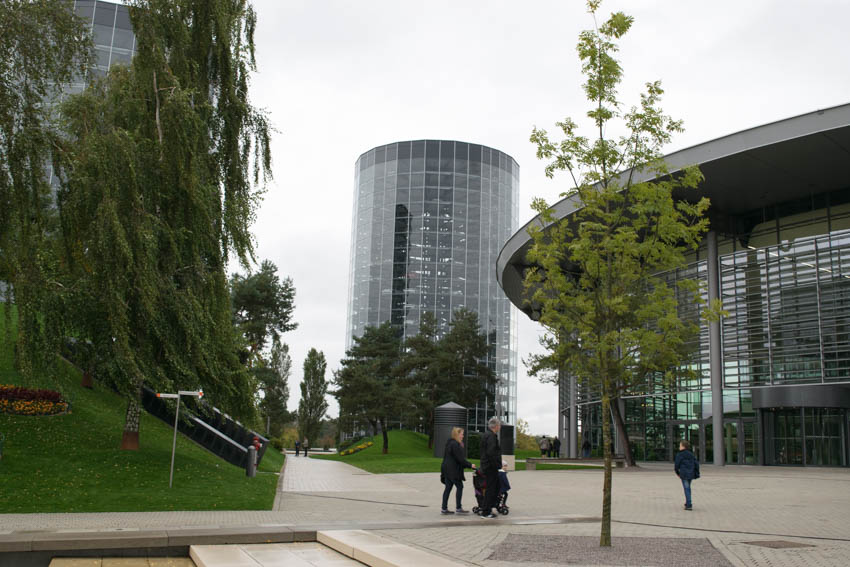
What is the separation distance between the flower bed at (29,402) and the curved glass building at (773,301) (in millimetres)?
17844

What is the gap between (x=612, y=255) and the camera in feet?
32.8

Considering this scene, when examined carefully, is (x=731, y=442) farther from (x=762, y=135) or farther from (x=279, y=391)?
(x=279, y=391)

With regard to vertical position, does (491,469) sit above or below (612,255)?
below

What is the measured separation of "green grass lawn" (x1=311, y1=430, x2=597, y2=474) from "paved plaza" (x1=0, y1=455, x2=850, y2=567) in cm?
1088

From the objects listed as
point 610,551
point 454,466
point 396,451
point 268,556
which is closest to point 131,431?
point 454,466

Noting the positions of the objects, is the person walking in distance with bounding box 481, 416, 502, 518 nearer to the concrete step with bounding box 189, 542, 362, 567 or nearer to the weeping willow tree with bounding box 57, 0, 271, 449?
the concrete step with bounding box 189, 542, 362, 567

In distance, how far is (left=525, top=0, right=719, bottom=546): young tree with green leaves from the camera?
9531 millimetres

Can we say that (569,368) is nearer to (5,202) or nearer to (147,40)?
(5,202)

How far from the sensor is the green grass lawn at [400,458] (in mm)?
30125

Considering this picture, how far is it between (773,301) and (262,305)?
30537mm

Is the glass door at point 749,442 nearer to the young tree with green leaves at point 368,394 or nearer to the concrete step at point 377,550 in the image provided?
the young tree with green leaves at point 368,394

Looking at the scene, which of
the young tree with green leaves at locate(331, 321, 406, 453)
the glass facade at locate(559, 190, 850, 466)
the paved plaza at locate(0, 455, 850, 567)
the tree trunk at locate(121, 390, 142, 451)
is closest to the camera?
the paved plaza at locate(0, 455, 850, 567)

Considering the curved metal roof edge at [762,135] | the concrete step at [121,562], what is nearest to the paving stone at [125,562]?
the concrete step at [121,562]

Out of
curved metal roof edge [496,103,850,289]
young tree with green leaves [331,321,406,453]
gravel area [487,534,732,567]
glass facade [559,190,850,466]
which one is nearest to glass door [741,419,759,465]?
glass facade [559,190,850,466]
